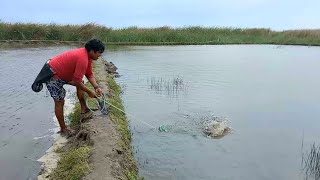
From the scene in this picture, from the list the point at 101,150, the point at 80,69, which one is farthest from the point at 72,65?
the point at 101,150

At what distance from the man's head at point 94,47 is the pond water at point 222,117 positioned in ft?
5.66

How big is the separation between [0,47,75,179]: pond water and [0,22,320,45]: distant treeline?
55.9 ft

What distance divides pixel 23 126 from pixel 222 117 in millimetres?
4027

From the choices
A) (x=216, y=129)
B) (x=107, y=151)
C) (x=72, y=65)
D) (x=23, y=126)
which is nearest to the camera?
(x=107, y=151)

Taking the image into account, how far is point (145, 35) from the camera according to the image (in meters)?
30.9

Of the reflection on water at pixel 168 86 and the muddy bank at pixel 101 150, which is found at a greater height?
the muddy bank at pixel 101 150

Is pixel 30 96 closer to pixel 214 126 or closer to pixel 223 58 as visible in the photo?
pixel 214 126

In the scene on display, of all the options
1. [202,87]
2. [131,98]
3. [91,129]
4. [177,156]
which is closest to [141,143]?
[177,156]

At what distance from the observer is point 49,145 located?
6.55m

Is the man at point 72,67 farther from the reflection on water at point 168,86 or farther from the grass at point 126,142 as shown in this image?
the reflection on water at point 168,86

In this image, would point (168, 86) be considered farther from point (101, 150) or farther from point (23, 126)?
point (101, 150)

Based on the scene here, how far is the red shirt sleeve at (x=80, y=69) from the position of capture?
6309 millimetres

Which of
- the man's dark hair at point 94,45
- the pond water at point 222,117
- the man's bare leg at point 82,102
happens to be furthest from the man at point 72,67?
the pond water at point 222,117

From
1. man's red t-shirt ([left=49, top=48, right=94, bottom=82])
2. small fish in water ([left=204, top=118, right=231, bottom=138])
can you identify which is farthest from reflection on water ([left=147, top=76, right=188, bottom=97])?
man's red t-shirt ([left=49, top=48, right=94, bottom=82])
